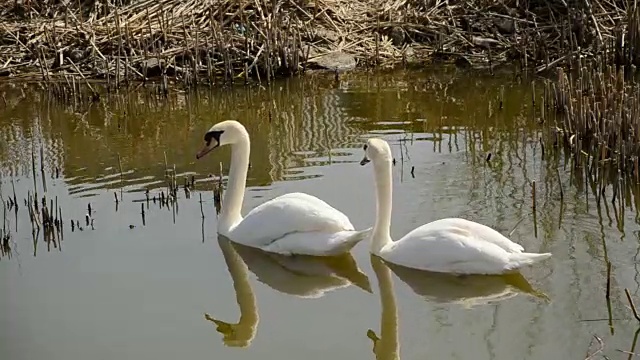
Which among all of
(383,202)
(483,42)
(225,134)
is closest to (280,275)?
(383,202)

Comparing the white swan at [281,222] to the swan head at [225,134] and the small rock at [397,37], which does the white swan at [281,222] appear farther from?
the small rock at [397,37]

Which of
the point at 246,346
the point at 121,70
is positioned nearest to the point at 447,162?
the point at 246,346

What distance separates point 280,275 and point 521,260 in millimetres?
1633

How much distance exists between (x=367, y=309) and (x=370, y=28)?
10.1 m

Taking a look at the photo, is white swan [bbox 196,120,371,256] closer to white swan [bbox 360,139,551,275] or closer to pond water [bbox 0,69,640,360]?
pond water [bbox 0,69,640,360]

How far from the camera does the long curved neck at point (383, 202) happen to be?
23.1 feet

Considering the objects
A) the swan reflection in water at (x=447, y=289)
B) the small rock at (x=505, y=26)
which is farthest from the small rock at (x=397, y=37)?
the swan reflection in water at (x=447, y=289)

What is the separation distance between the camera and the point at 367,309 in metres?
6.39

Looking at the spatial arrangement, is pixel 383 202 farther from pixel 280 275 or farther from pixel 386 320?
pixel 386 320

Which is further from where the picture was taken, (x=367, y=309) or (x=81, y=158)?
(x=81, y=158)

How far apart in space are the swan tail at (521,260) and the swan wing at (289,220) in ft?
3.79

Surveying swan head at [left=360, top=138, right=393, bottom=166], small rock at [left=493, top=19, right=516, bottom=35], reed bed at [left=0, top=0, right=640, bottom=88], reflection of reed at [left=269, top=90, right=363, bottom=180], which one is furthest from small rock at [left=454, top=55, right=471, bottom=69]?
swan head at [left=360, top=138, right=393, bottom=166]

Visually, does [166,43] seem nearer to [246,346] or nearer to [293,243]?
[293,243]

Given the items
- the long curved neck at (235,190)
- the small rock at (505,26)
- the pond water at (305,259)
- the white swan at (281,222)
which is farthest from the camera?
the small rock at (505,26)
